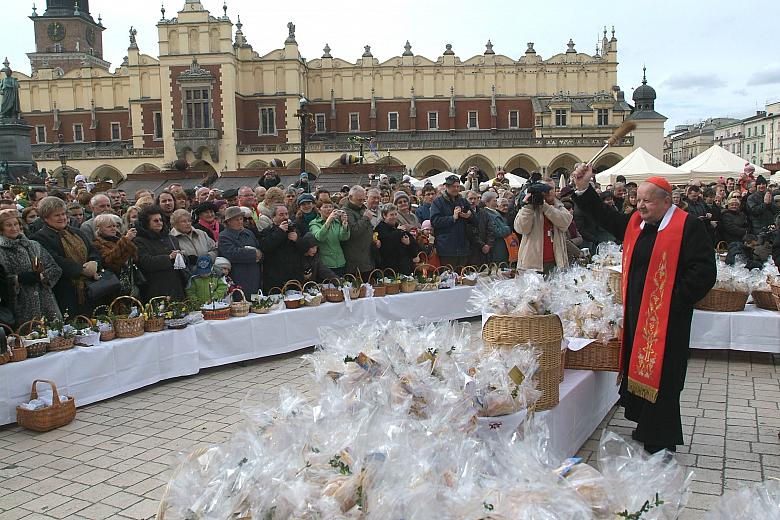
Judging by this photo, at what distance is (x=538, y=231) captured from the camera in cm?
737

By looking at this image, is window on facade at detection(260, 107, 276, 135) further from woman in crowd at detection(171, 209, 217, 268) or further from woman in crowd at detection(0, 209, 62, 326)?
woman in crowd at detection(0, 209, 62, 326)

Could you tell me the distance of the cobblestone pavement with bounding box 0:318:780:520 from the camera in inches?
158

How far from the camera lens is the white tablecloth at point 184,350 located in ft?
17.8

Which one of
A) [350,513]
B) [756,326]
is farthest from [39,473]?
[756,326]

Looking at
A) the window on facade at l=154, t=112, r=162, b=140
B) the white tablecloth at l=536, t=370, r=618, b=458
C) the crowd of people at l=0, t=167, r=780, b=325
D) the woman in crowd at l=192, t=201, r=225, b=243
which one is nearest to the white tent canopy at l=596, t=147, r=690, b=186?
the crowd of people at l=0, t=167, r=780, b=325

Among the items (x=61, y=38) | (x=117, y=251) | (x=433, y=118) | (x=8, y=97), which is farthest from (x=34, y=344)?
(x=61, y=38)

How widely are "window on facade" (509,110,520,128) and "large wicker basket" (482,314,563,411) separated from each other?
5100cm

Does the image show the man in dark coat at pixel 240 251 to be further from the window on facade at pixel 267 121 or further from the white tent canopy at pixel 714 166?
the window on facade at pixel 267 121

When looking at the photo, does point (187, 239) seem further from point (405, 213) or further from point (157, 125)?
point (157, 125)

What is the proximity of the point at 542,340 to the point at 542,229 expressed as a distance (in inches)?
137

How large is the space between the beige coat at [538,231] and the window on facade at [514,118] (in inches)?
1866

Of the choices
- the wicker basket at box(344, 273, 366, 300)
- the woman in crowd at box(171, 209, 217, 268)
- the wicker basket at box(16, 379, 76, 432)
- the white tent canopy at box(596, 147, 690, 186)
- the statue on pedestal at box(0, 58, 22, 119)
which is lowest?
the wicker basket at box(16, 379, 76, 432)

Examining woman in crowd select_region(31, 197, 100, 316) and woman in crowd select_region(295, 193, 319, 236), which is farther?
woman in crowd select_region(295, 193, 319, 236)

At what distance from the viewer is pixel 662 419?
4.27 meters
